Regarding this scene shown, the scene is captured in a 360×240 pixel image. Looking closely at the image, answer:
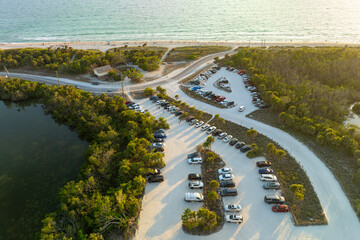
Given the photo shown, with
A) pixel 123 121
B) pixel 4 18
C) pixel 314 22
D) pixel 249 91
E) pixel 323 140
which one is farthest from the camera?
pixel 4 18

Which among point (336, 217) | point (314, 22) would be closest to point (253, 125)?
point (336, 217)

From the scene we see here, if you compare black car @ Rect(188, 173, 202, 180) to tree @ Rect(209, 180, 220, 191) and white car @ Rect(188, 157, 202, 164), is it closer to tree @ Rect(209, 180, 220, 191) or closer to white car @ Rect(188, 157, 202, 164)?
tree @ Rect(209, 180, 220, 191)

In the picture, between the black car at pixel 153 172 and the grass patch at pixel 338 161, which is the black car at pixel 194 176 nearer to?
A: the black car at pixel 153 172

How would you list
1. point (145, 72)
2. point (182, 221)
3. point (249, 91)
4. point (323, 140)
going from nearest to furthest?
1. point (182, 221)
2. point (323, 140)
3. point (249, 91)
4. point (145, 72)

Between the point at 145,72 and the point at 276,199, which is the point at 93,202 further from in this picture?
the point at 145,72

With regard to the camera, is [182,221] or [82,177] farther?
[82,177]

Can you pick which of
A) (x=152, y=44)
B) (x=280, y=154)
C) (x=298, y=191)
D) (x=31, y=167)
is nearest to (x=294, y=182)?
(x=298, y=191)
